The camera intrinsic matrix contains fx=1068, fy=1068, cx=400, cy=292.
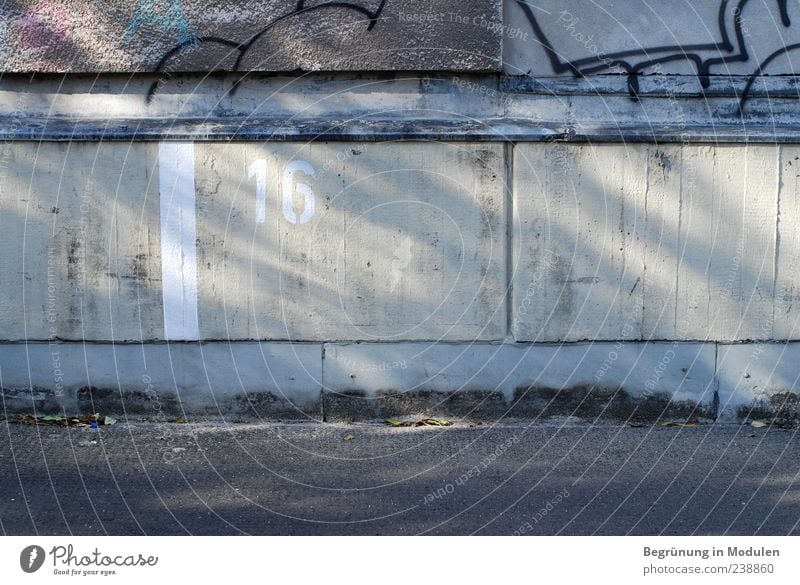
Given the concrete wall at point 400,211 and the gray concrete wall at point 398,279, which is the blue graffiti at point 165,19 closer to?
the concrete wall at point 400,211

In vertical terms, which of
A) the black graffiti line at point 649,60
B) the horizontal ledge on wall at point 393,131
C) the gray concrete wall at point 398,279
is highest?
the black graffiti line at point 649,60

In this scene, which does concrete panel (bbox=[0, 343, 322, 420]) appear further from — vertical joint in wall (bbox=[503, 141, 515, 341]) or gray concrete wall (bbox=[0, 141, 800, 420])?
vertical joint in wall (bbox=[503, 141, 515, 341])

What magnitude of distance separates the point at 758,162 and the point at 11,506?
473cm

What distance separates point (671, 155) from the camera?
6605mm

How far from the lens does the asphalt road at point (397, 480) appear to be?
4984 mm

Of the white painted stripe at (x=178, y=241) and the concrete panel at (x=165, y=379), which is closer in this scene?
the white painted stripe at (x=178, y=241)

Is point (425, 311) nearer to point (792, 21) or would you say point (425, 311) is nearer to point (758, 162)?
point (758, 162)

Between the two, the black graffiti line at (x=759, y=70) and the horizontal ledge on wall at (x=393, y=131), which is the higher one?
the black graffiti line at (x=759, y=70)

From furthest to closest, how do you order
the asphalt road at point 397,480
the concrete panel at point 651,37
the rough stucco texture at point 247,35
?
the concrete panel at point 651,37, the rough stucco texture at point 247,35, the asphalt road at point 397,480

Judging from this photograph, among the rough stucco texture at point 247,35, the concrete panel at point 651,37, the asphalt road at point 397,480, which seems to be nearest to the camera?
the asphalt road at point 397,480

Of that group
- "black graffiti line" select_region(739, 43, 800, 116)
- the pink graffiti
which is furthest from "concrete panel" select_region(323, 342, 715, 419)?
the pink graffiti

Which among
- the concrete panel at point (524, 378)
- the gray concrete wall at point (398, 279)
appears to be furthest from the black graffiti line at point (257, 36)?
the concrete panel at point (524, 378)

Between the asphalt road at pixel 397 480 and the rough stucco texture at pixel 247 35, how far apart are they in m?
2.26

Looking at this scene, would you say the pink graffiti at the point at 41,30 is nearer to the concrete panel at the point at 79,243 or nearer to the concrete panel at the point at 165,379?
the concrete panel at the point at 79,243
